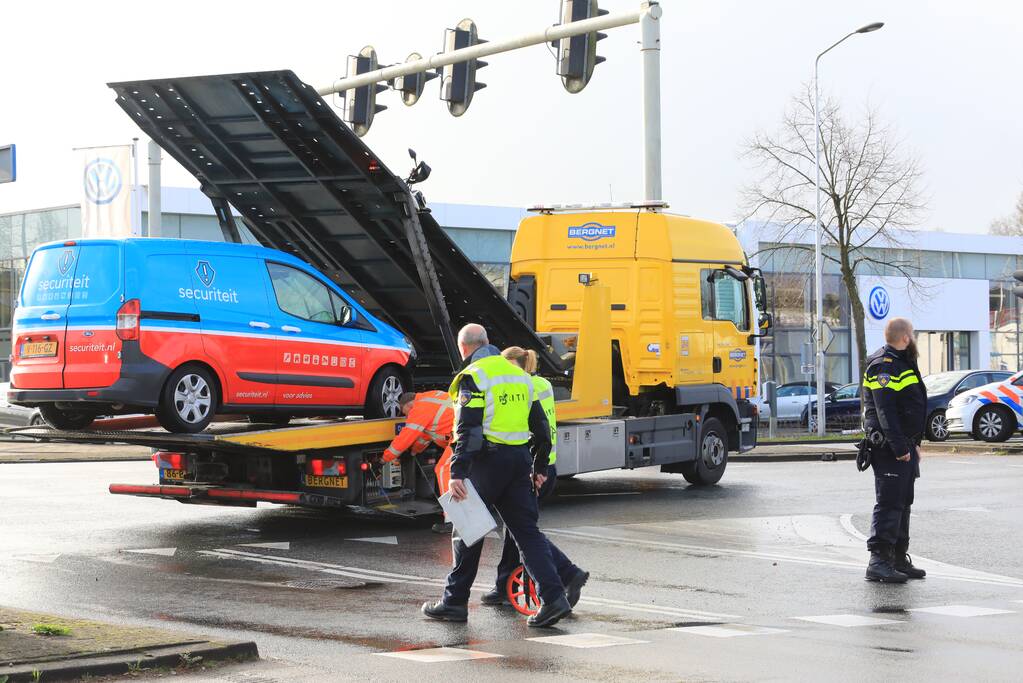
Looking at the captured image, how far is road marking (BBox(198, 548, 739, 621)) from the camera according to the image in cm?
892

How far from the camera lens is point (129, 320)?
447 inches

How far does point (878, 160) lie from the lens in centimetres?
3738

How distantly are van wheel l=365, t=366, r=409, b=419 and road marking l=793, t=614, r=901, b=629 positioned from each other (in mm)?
5572

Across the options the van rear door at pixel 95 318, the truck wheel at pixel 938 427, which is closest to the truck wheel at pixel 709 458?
the van rear door at pixel 95 318

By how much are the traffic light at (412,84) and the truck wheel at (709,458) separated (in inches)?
247

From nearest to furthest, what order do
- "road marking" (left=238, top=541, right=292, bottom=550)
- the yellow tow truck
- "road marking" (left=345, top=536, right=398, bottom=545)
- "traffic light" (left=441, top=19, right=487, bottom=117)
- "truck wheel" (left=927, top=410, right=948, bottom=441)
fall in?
"road marking" (left=238, top=541, right=292, bottom=550) < the yellow tow truck < "road marking" (left=345, top=536, right=398, bottom=545) < "traffic light" (left=441, top=19, right=487, bottom=117) < "truck wheel" (left=927, top=410, right=948, bottom=441)

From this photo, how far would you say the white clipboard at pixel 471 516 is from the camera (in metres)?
8.39

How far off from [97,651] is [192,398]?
192 inches

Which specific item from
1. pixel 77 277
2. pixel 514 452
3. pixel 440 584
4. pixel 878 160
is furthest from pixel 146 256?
pixel 878 160

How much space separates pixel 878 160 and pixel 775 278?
10607 millimetres

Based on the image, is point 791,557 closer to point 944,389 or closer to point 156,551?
point 156,551

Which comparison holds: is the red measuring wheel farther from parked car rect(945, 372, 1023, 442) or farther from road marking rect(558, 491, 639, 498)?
parked car rect(945, 372, 1023, 442)

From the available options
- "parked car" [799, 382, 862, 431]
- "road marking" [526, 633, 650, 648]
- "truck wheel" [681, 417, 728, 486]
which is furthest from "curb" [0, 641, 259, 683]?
"parked car" [799, 382, 862, 431]

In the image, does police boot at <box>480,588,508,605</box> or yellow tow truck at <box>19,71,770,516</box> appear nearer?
police boot at <box>480,588,508,605</box>
